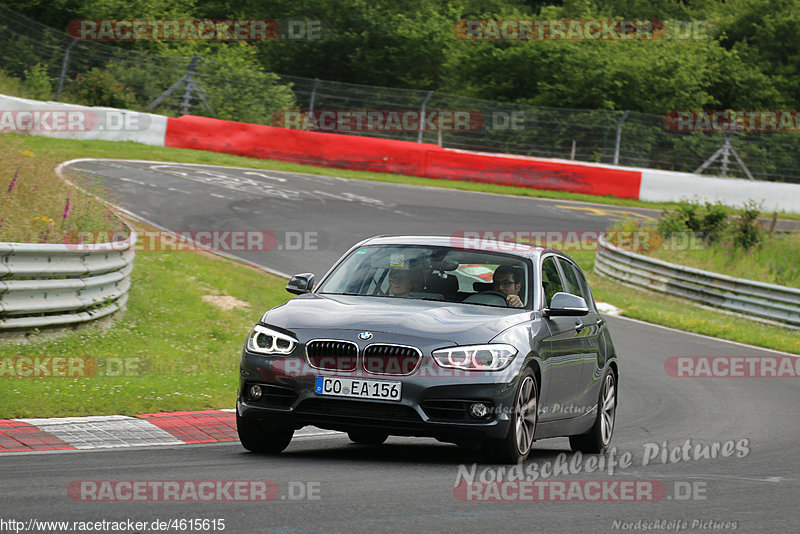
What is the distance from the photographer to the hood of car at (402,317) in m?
7.66

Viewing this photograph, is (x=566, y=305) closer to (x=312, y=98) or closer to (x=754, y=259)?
(x=754, y=259)

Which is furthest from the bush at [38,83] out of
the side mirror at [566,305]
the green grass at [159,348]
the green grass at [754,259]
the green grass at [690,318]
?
the side mirror at [566,305]

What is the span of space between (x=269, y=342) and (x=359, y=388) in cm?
75

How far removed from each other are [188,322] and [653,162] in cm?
2572

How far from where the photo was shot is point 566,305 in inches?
334

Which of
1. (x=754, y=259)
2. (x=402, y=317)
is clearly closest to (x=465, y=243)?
(x=402, y=317)

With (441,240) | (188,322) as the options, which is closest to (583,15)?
(188,322)

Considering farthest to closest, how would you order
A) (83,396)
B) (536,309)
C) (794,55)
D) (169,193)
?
(794,55) < (169,193) < (83,396) < (536,309)

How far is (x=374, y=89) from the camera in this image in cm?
3716

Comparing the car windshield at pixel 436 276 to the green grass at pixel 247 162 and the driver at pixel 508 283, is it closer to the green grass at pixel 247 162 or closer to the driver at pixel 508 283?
the driver at pixel 508 283

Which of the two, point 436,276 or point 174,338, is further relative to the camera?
point 174,338

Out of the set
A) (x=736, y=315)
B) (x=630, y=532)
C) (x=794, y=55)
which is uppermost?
(x=794, y=55)

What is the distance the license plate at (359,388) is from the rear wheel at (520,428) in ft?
2.43

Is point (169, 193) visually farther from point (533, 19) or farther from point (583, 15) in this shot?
point (583, 15)
